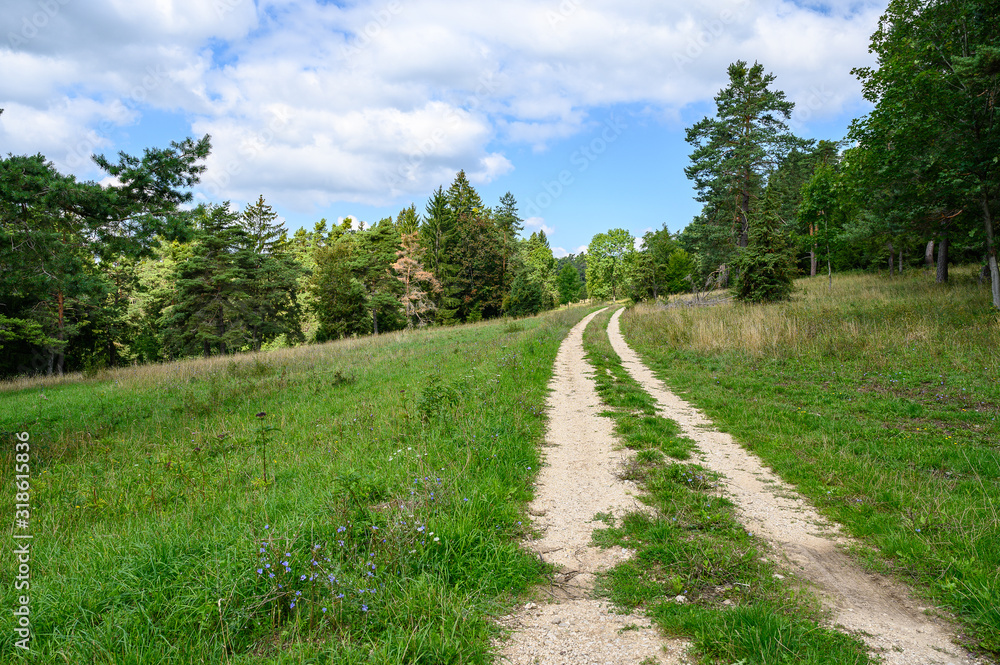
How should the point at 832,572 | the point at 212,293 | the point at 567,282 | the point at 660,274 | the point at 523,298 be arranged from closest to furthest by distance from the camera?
the point at 832,572
the point at 212,293
the point at 523,298
the point at 660,274
the point at 567,282

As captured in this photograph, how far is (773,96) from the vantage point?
28.6 meters

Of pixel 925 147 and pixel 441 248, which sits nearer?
pixel 925 147

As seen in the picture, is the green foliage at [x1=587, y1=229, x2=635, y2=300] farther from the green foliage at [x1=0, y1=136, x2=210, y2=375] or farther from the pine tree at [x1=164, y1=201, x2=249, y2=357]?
the green foliage at [x1=0, y1=136, x2=210, y2=375]

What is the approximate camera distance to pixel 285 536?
3.29 meters

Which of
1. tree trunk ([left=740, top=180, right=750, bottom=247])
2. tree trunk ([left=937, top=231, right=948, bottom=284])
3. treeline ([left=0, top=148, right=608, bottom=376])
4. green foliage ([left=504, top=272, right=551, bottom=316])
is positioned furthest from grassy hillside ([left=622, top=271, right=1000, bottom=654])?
green foliage ([left=504, top=272, right=551, bottom=316])

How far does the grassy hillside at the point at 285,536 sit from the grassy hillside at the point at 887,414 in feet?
10.9

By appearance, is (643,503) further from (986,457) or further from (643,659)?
(986,457)

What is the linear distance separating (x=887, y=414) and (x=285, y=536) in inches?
385

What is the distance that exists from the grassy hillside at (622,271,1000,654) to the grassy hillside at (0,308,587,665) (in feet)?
10.9

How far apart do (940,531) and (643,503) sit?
2599 millimetres

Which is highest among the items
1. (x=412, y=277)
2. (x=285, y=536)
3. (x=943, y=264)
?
(x=412, y=277)

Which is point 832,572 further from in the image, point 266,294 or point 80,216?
point 266,294

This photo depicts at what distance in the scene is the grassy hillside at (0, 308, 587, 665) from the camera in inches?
104

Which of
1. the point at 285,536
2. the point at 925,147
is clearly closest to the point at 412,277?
the point at 925,147
